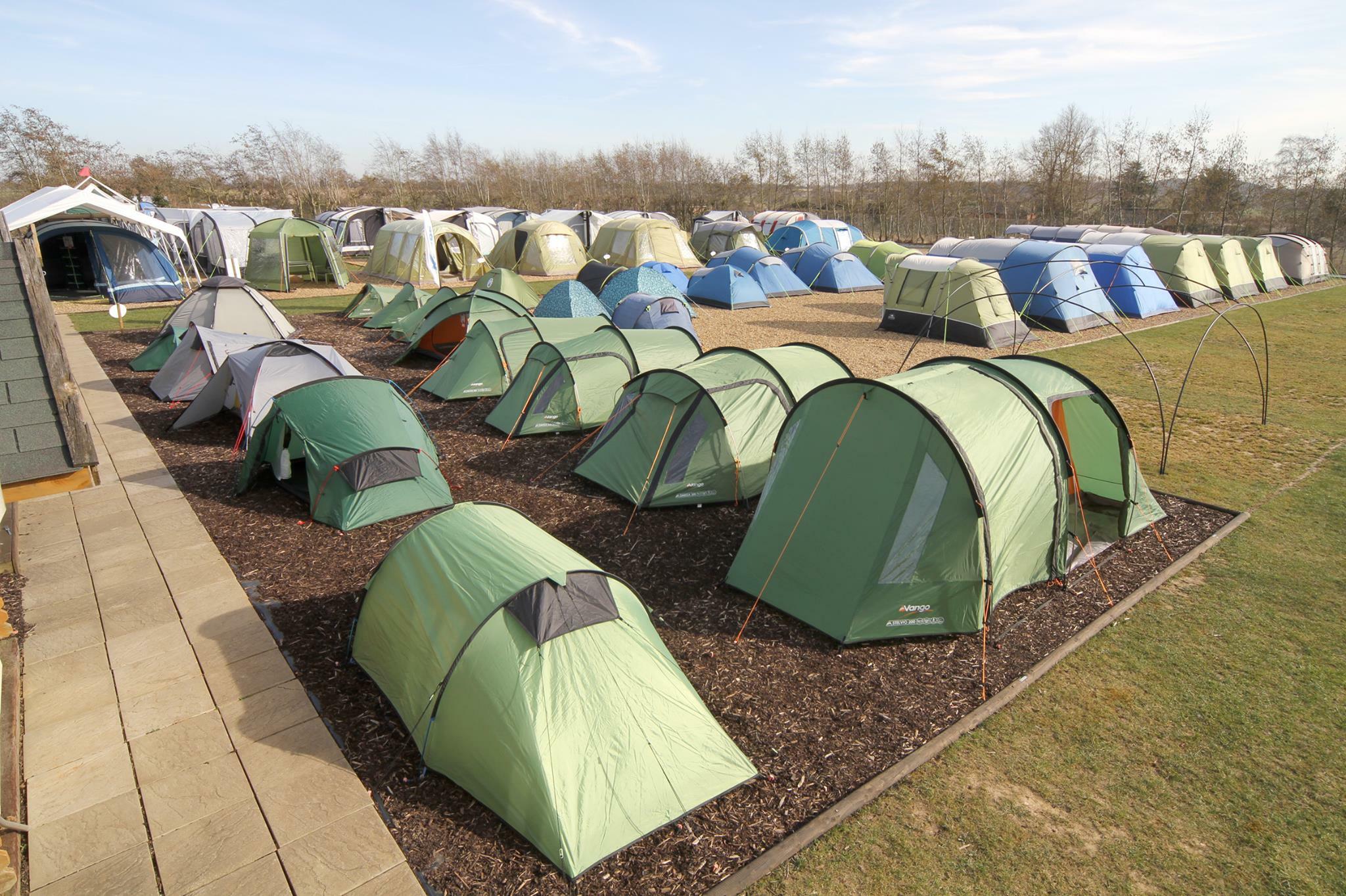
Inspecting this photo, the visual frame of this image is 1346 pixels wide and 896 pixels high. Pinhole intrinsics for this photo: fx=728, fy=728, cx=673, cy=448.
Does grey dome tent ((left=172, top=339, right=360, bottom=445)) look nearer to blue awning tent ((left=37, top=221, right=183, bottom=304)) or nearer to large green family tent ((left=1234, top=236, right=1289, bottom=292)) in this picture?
blue awning tent ((left=37, top=221, right=183, bottom=304))

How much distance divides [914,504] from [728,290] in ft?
55.1

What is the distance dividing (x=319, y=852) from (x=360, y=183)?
220 ft

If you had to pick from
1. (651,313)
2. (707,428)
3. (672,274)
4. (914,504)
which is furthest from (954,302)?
(914,504)

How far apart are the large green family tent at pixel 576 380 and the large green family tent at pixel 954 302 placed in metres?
8.30

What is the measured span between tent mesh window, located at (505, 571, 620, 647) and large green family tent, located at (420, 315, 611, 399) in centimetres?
811

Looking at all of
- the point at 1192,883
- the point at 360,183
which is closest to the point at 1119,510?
the point at 1192,883

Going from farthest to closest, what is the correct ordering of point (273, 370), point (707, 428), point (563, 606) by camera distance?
point (273, 370), point (707, 428), point (563, 606)

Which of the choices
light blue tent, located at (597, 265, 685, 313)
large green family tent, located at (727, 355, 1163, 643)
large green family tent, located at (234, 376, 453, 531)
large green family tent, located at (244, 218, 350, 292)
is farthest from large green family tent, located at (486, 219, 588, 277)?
large green family tent, located at (727, 355, 1163, 643)

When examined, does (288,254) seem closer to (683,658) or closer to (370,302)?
(370,302)

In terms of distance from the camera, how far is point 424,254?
2441 centimetres

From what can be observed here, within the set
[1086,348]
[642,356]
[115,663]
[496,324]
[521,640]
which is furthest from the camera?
[1086,348]

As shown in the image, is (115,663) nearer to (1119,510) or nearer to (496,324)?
(496,324)

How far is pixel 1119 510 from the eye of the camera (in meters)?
7.99

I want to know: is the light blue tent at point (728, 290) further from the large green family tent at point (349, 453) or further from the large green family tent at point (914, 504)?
the large green family tent at point (914, 504)
